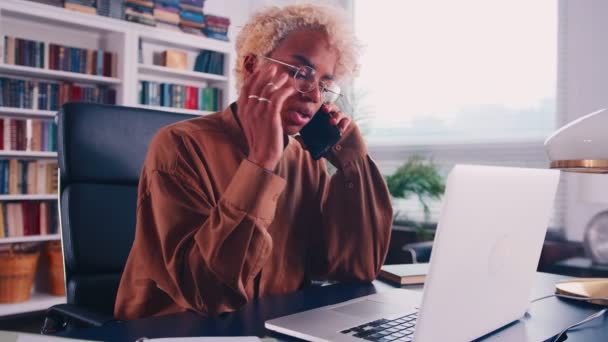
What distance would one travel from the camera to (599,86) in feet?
9.26

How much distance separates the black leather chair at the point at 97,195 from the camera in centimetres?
133

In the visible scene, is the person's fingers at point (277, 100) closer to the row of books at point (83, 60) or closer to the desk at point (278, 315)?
the desk at point (278, 315)

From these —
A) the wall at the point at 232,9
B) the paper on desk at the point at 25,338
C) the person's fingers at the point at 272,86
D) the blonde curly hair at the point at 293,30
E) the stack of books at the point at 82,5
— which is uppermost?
the wall at the point at 232,9

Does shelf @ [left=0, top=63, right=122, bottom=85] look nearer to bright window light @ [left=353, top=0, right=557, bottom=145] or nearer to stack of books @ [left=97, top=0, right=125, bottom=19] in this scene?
stack of books @ [left=97, top=0, right=125, bottom=19]

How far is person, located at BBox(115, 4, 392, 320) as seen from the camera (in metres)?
0.95

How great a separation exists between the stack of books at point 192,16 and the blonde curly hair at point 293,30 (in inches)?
108

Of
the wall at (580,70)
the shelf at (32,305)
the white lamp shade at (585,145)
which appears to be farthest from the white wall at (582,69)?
the shelf at (32,305)

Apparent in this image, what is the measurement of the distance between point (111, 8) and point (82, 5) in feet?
0.61

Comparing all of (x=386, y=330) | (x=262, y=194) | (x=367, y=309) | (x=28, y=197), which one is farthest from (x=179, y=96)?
(x=386, y=330)

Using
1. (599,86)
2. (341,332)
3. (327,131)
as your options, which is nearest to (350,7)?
(599,86)

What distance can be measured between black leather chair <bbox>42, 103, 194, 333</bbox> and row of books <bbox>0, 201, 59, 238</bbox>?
7.16 feet

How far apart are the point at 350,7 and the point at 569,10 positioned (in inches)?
66.1

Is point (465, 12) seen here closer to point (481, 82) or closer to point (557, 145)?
point (481, 82)

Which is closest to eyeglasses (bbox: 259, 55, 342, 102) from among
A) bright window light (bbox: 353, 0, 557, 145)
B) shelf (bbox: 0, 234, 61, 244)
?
bright window light (bbox: 353, 0, 557, 145)
